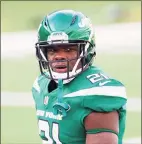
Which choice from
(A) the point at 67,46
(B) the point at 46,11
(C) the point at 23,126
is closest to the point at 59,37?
(A) the point at 67,46

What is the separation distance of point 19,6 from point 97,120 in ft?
31.9

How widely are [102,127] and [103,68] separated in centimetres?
514

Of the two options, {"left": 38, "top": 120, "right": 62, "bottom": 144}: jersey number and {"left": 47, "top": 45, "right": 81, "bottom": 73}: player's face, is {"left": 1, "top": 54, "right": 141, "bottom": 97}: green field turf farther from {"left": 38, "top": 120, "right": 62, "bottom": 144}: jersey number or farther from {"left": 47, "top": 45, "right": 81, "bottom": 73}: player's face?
{"left": 47, "top": 45, "right": 81, "bottom": 73}: player's face

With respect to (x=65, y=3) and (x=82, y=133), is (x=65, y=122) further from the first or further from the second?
(x=65, y=3)

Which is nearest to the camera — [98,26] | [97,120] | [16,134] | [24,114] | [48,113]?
[97,120]

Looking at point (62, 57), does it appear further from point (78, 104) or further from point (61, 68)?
point (78, 104)

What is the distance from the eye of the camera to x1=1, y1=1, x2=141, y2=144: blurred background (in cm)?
570

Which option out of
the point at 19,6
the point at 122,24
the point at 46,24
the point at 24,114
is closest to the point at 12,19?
the point at 19,6

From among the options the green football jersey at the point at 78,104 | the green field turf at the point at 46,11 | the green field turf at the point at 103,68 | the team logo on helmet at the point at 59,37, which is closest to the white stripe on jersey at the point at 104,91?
the green football jersey at the point at 78,104

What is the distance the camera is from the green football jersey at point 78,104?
8.25 feet

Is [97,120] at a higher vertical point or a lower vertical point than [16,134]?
higher

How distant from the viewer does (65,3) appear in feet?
39.1

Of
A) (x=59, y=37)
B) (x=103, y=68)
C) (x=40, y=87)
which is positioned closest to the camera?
(x=59, y=37)

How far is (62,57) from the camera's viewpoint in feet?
8.55
